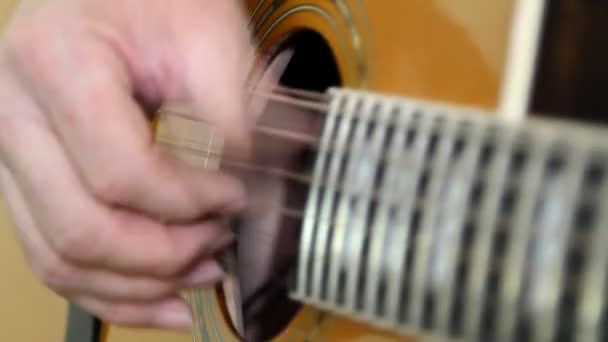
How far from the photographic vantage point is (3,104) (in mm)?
479

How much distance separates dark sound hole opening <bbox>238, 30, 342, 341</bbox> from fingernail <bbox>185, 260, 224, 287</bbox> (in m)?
0.06

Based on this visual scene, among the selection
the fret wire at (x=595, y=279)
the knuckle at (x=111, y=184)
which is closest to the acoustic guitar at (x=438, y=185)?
the fret wire at (x=595, y=279)

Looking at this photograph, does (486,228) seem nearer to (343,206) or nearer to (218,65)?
(343,206)

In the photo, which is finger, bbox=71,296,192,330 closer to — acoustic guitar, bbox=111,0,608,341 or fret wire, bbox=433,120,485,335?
acoustic guitar, bbox=111,0,608,341

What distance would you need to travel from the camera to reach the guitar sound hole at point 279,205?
0.49 meters

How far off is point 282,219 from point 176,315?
0.40 feet

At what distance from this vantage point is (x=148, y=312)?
1.73ft

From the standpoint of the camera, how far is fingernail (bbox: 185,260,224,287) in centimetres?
51

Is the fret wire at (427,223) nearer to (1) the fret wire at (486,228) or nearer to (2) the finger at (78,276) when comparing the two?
(1) the fret wire at (486,228)

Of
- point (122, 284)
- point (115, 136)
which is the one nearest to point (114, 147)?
point (115, 136)

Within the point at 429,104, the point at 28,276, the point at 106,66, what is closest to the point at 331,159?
the point at 429,104

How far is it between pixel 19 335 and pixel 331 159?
0.96m

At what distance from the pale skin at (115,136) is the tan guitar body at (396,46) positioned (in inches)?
3.5

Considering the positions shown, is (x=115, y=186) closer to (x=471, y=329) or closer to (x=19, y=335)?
(x=471, y=329)
